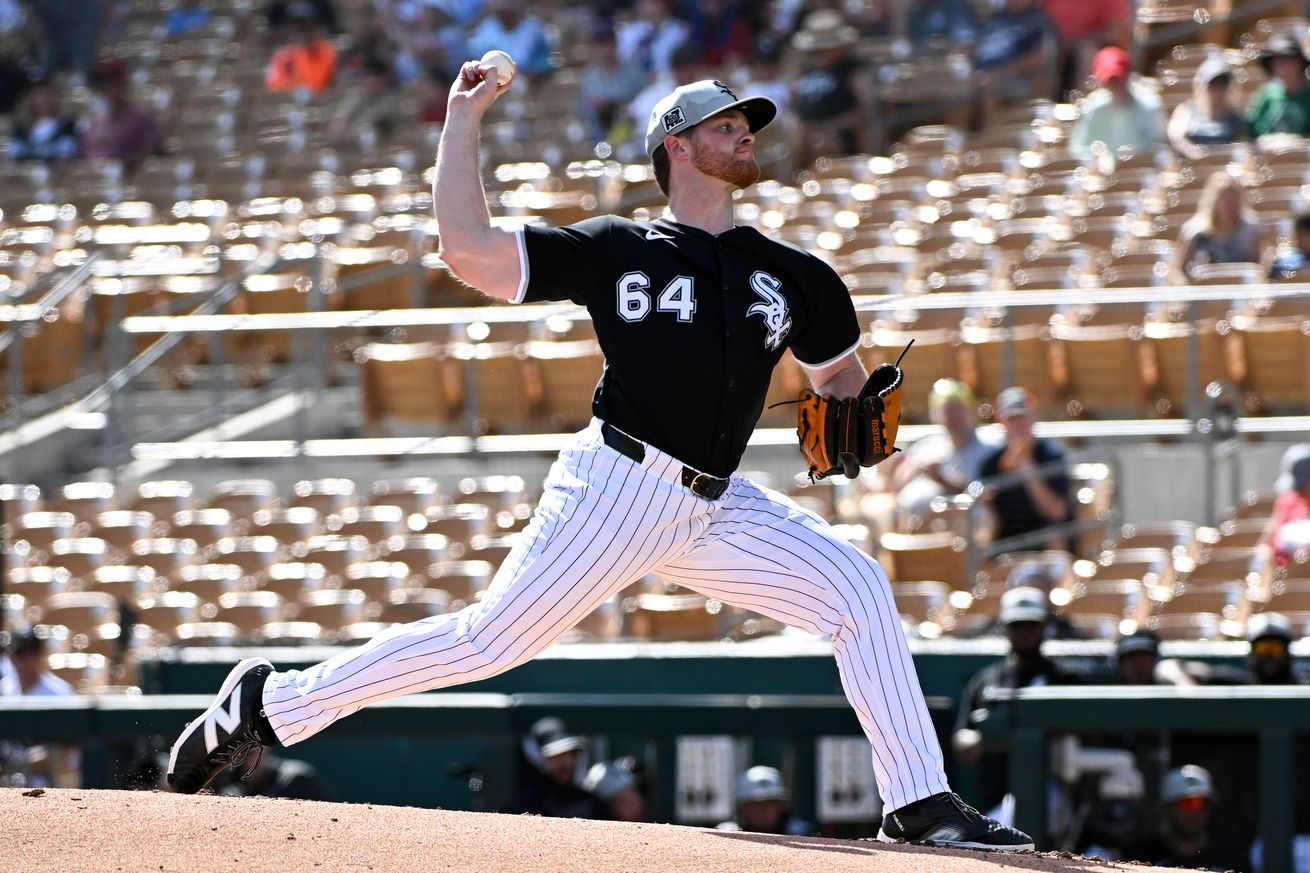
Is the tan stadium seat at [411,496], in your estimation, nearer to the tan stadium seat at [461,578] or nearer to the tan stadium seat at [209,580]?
the tan stadium seat at [209,580]

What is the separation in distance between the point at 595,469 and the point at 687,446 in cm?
20

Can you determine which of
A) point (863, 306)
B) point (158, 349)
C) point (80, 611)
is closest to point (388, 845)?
point (863, 306)

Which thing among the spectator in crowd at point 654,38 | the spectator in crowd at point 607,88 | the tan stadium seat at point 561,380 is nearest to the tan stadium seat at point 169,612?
the tan stadium seat at point 561,380

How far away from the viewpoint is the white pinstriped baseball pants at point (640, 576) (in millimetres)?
4336

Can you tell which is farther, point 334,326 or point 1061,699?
point 334,326

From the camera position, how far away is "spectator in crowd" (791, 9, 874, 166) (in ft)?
46.2

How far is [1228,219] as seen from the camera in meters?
10.2

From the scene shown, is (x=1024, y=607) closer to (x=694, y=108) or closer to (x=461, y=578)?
(x=694, y=108)

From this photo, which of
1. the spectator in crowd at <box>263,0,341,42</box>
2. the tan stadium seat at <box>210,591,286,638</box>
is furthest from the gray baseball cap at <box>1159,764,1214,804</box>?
the spectator in crowd at <box>263,0,341,42</box>

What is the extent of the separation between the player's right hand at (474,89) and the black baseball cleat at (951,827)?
1.72m

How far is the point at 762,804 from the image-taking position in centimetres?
694

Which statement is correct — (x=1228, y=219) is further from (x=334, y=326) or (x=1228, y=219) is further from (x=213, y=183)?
(x=213, y=183)

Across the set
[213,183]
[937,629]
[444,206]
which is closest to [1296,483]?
[937,629]

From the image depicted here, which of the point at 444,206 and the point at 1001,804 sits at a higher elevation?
the point at 444,206
